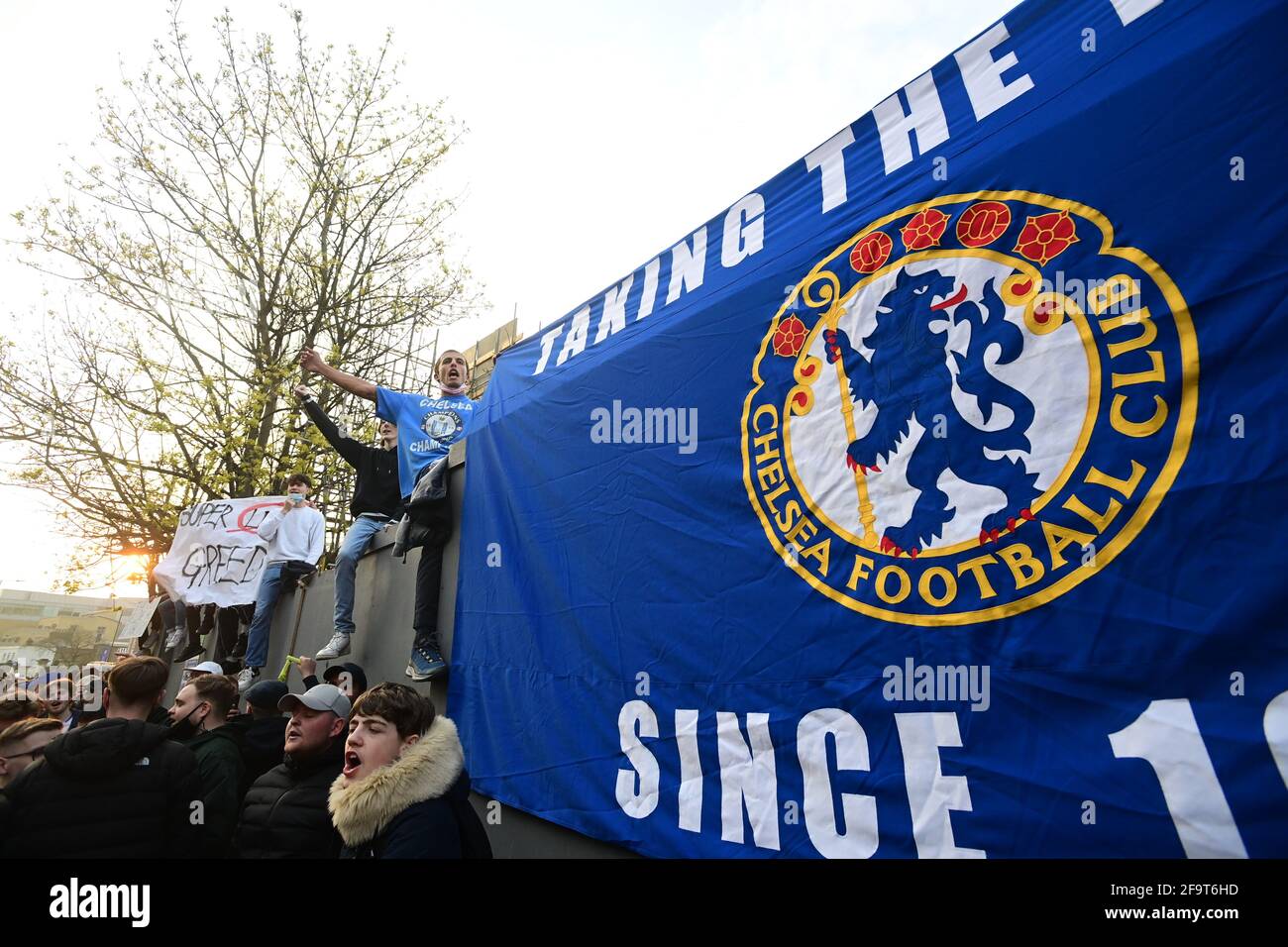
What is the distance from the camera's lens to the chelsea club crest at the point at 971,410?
210cm

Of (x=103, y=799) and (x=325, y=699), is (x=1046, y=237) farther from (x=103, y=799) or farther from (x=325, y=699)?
(x=103, y=799)

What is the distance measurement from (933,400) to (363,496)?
5.51 m

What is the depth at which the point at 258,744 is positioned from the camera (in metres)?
3.59

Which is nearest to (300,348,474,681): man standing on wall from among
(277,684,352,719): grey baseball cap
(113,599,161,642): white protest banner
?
(277,684,352,719): grey baseball cap

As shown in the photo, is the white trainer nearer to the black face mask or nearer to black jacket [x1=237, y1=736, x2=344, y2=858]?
the black face mask

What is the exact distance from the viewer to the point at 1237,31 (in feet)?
6.78

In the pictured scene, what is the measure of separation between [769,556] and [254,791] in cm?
224

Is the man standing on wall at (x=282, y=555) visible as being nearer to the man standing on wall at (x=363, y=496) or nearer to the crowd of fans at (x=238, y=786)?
the man standing on wall at (x=363, y=496)

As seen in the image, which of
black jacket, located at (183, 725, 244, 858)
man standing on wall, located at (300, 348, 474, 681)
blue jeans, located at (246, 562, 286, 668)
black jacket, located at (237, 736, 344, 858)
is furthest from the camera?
blue jeans, located at (246, 562, 286, 668)

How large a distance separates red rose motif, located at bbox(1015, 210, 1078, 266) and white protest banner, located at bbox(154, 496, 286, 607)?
8962mm

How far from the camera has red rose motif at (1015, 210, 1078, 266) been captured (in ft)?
7.63
